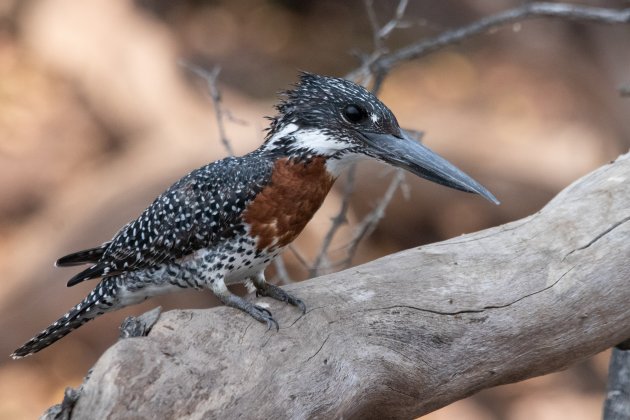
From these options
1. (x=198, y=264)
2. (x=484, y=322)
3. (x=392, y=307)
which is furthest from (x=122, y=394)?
(x=484, y=322)

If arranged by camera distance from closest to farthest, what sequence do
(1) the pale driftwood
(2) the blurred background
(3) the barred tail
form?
(1) the pale driftwood < (3) the barred tail < (2) the blurred background

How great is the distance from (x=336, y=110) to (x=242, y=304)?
2.55 feet

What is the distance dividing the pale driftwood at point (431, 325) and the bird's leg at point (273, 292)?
0.04 meters

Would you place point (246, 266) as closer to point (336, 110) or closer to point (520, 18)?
point (336, 110)

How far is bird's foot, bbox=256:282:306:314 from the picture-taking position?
3221 mm

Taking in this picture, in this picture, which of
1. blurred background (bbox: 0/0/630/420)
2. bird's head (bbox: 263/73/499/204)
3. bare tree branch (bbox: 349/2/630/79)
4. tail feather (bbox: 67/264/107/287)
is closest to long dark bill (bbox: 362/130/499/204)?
bird's head (bbox: 263/73/499/204)

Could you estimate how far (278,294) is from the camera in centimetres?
328

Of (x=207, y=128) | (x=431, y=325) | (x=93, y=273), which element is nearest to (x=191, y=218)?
(x=93, y=273)

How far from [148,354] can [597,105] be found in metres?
6.04

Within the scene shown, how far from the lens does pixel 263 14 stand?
8.39 metres

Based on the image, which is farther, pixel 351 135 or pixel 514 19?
pixel 514 19

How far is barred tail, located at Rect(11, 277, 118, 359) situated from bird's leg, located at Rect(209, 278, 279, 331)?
1.52ft

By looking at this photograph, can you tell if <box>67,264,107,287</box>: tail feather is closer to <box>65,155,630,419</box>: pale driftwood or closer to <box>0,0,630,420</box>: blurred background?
<box>65,155,630,419</box>: pale driftwood

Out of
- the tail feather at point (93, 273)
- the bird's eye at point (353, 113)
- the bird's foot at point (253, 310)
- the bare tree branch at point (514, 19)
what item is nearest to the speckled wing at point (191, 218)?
the tail feather at point (93, 273)
